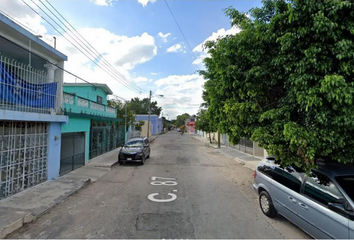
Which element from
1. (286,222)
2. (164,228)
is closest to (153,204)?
(164,228)

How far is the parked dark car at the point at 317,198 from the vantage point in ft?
10.0

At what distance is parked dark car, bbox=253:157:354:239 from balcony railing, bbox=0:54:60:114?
299 inches

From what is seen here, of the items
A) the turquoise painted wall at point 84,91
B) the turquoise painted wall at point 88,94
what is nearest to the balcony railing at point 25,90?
the turquoise painted wall at point 88,94

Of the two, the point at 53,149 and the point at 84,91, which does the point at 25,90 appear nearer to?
the point at 53,149

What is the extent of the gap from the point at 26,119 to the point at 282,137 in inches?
280

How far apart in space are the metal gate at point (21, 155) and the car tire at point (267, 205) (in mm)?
7281

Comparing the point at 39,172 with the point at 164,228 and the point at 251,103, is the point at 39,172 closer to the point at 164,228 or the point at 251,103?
the point at 164,228

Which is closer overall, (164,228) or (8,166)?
(164,228)

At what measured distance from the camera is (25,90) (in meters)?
6.43

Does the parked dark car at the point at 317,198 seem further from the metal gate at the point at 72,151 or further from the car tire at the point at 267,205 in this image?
the metal gate at the point at 72,151

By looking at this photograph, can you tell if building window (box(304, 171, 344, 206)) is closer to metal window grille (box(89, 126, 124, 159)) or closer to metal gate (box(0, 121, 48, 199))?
metal gate (box(0, 121, 48, 199))

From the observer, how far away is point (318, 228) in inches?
134

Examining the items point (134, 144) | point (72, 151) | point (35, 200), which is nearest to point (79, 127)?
point (72, 151)

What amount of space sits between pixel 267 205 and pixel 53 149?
310 inches
